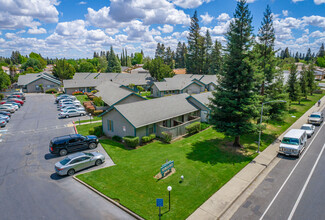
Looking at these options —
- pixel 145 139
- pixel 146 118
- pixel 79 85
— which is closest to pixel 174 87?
pixel 79 85

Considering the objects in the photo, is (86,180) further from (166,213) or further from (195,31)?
(195,31)

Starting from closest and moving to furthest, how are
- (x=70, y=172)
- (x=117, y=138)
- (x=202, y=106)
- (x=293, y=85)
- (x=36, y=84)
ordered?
(x=70, y=172) < (x=117, y=138) < (x=202, y=106) < (x=293, y=85) < (x=36, y=84)

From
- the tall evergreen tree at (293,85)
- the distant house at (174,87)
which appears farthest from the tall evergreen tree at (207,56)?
the tall evergreen tree at (293,85)

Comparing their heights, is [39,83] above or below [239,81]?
below

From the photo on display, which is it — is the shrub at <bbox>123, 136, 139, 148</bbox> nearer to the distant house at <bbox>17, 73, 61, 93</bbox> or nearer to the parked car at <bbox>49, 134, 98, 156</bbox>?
the parked car at <bbox>49, 134, 98, 156</bbox>

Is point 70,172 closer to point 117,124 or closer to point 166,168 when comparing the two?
point 166,168

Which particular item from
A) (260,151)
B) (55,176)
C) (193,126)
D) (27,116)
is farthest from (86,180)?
(27,116)
